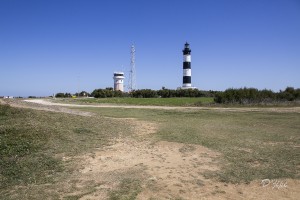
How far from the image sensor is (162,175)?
7168mm

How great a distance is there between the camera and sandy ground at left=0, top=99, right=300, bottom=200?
6.05 meters

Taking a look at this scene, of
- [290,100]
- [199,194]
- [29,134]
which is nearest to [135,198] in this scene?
[199,194]

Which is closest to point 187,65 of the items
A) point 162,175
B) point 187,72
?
point 187,72

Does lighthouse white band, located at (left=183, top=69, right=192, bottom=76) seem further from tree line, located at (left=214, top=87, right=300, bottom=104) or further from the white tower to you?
tree line, located at (left=214, top=87, right=300, bottom=104)

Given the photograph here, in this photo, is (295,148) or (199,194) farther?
(295,148)

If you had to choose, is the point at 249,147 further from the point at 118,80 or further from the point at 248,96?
the point at 118,80

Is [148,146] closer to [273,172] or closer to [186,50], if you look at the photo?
[273,172]

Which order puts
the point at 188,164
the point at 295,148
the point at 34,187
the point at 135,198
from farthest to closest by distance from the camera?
the point at 295,148
the point at 188,164
the point at 34,187
the point at 135,198

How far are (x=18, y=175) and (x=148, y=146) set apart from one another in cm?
458

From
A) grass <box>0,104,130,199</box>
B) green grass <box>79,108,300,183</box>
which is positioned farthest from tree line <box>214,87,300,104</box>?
grass <box>0,104,130,199</box>

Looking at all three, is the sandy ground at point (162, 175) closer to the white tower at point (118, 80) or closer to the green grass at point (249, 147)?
the green grass at point (249, 147)

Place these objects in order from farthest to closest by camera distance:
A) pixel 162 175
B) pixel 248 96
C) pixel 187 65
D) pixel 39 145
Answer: pixel 187 65, pixel 248 96, pixel 39 145, pixel 162 175

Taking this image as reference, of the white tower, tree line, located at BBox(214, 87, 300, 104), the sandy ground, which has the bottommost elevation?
the sandy ground

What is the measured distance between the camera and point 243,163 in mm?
8203
